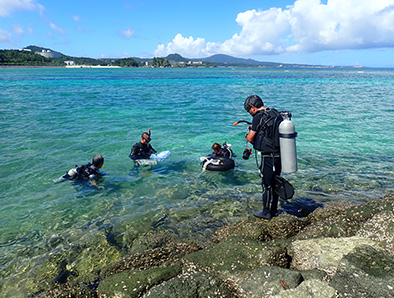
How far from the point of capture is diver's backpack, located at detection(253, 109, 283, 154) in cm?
505

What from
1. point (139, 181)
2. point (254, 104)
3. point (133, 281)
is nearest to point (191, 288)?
point (133, 281)

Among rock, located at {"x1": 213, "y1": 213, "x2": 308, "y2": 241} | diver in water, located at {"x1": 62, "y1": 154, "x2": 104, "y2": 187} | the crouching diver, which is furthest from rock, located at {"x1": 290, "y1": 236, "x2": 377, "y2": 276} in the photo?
diver in water, located at {"x1": 62, "y1": 154, "x2": 104, "y2": 187}

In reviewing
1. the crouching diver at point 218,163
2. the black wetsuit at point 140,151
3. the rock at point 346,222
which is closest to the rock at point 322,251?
the rock at point 346,222

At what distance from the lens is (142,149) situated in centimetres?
984

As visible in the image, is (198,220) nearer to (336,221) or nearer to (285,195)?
(285,195)

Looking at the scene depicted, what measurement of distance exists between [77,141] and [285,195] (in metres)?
11.3

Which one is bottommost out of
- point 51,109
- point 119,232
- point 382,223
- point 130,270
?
point 119,232

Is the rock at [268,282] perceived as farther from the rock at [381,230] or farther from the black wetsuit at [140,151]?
the black wetsuit at [140,151]

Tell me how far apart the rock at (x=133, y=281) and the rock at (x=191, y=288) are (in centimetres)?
20

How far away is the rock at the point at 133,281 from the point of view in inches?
138

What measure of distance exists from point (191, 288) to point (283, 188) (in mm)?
2752

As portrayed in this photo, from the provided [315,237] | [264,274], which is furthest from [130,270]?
[315,237]

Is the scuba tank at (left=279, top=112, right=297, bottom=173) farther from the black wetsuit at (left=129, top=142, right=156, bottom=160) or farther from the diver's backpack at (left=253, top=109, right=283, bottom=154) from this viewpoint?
the black wetsuit at (left=129, top=142, right=156, bottom=160)

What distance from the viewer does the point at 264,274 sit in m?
3.52
